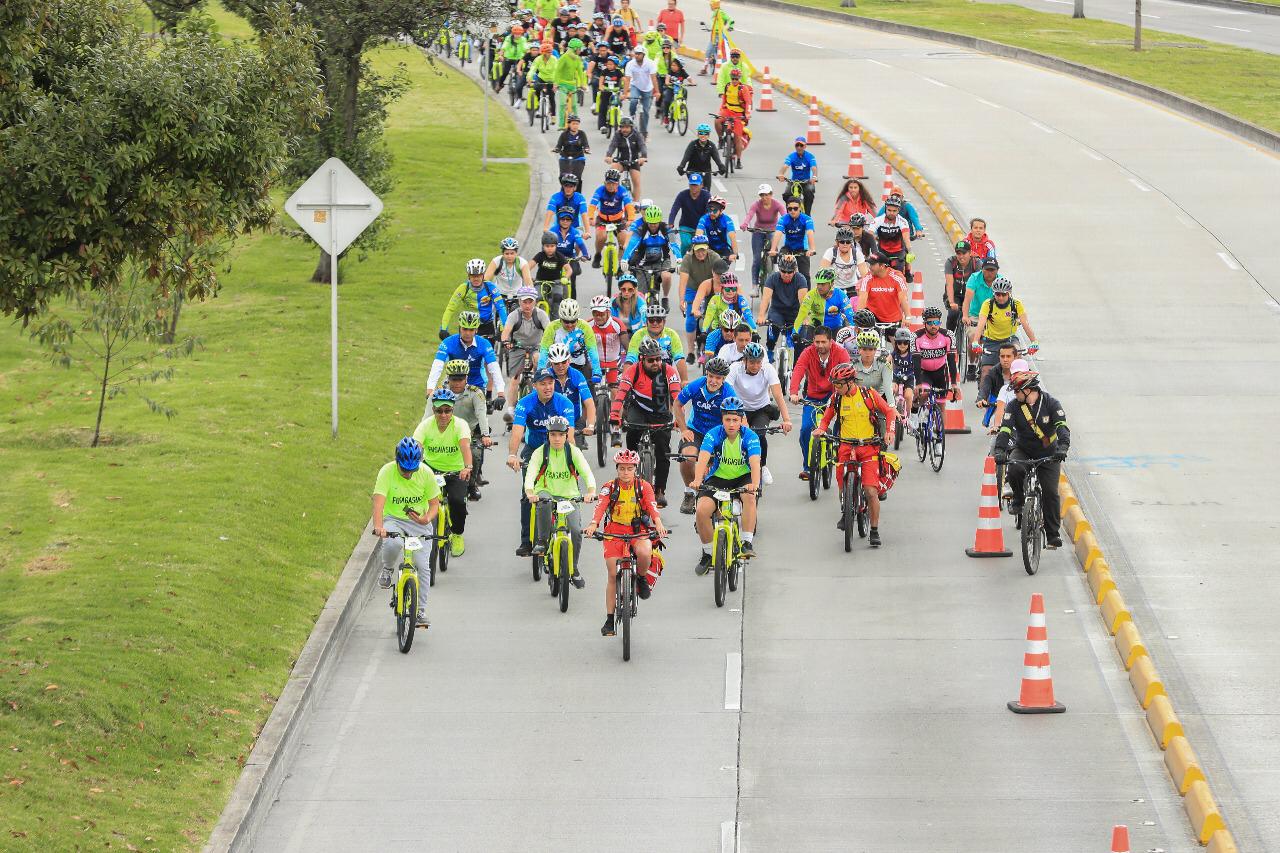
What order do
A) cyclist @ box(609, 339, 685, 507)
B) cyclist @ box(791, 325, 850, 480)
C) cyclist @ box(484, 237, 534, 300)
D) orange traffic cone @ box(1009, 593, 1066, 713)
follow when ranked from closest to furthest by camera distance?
orange traffic cone @ box(1009, 593, 1066, 713), cyclist @ box(609, 339, 685, 507), cyclist @ box(791, 325, 850, 480), cyclist @ box(484, 237, 534, 300)

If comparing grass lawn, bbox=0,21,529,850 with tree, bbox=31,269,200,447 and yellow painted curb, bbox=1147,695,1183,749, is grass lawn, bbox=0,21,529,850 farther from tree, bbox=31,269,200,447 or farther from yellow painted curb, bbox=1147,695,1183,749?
yellow painted curb, bbox=1147,695,1183,749

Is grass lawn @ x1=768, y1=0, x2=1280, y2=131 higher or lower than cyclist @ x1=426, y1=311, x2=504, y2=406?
higher

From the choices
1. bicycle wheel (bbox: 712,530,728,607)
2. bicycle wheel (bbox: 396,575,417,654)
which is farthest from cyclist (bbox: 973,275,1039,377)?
bicycle wheel (bbox: 396,575,417,654)

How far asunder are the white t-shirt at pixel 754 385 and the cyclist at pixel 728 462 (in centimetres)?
156

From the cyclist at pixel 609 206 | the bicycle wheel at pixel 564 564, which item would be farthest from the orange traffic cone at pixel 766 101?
the bicycle wheel at pixel 564 564

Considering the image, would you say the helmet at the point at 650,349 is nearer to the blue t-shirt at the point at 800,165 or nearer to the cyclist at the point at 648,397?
the cyclist at the point at 648,397

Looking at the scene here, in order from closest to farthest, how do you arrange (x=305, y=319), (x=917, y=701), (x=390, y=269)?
(x=917, y=701), (x=305, y=319), (x=390, y=269)

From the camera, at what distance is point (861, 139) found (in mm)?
42281

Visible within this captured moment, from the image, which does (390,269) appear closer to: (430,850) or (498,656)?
(498,656)

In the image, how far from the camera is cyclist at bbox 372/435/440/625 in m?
16.4

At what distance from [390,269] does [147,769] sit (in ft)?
61.8

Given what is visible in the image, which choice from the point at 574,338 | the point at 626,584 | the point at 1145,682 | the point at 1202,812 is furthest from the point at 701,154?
the point at 1202,812

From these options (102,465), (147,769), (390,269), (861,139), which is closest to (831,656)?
(147,769)

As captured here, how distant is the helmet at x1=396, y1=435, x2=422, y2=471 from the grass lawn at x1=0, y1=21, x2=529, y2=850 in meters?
1.64
